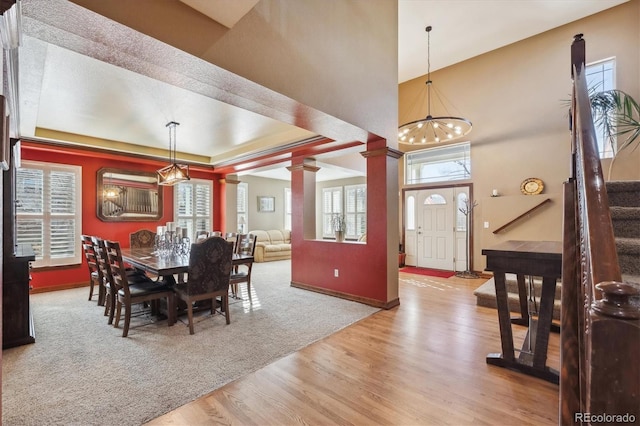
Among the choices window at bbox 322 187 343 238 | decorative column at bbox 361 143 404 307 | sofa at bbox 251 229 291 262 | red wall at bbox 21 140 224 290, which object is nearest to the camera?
decorative column at bbox 361 143 404 307

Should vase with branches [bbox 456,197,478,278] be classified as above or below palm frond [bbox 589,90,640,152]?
below

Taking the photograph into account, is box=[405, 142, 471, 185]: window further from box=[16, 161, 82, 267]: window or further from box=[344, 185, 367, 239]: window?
box=[16, 161, 82, 267]: window

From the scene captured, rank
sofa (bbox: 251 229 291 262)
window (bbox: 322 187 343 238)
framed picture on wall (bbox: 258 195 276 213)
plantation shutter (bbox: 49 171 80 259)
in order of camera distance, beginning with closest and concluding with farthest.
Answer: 1. plantation shutter (bbox: 49 171 80 259)
2. sofa (bbox: 251 229 291 262)
3. framed picture on wall (bbox: 258 195 276 213)
4. window (bbox: 322 187 343 238)

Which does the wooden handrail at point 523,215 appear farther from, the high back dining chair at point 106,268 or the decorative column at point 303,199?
the high back dining chair at point 106,268

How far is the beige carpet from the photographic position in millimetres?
1956

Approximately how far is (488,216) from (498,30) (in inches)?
143

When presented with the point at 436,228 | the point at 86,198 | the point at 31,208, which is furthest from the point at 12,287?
the point at 436,228

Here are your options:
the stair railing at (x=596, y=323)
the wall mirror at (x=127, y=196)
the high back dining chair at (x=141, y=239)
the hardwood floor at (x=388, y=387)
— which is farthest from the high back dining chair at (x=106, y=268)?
the stair railing at (x=596, y=323)

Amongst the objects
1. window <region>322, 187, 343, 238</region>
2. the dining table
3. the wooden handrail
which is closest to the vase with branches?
the wooden handrail

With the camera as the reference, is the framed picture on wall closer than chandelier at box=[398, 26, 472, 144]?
No

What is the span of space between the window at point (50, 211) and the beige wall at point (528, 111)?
25.2 feet

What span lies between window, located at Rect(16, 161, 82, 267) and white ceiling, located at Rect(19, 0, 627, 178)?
0.84 m

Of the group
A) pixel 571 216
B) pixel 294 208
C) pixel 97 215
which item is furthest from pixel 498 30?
pixel 97 215

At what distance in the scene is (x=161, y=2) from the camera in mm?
1779
